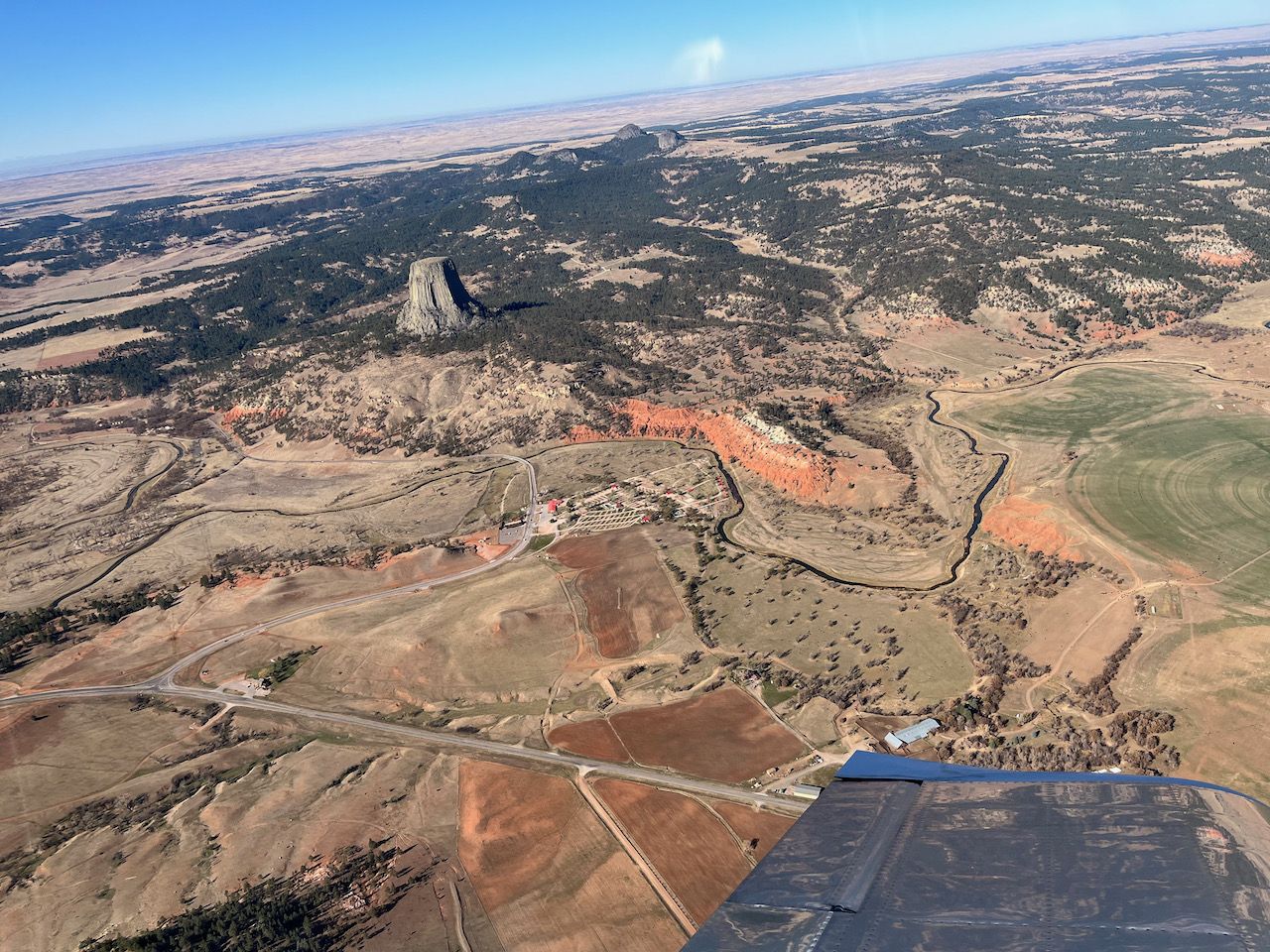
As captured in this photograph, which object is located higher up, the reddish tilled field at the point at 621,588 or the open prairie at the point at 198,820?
the reddish tilled field at the point at 621,588

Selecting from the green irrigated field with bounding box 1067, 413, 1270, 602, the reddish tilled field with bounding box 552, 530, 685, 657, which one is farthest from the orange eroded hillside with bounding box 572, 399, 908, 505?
the reddish tilled field with bounding box 552, 530, 685, 657

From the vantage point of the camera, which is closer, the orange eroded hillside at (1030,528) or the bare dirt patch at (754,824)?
the bare dirt patch at (754,824)

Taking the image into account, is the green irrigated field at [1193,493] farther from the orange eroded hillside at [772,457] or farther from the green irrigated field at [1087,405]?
the orange eroded hillside at [772,457]

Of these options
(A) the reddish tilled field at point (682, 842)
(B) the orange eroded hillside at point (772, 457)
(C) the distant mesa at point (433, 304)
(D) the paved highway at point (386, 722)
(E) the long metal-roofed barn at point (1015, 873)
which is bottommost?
(A) the reddish tilled field at point (682, 842)

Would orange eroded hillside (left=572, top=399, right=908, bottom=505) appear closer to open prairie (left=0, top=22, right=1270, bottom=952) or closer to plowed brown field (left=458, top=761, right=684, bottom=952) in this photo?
open prairie (left=0, top=22, right=1270, bottom=952)

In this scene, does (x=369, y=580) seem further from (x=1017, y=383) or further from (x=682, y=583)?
(x=1017, y=383)

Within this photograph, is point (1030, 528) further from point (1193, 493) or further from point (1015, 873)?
point (1015, 873)

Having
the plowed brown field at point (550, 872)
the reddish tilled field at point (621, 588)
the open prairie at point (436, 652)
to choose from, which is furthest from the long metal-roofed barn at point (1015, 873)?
the reddish tilled field at point (621, 588)
